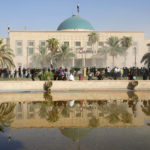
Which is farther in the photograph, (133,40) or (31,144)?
(133,40)

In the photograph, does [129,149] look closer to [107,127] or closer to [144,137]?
[144,137]

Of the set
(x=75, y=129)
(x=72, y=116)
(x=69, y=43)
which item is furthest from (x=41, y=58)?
(x=75, y=129)

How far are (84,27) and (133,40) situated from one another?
473 inches

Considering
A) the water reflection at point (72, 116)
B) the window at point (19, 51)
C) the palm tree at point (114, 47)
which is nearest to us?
the water reflection at point (72, 116)

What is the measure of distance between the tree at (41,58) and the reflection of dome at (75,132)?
38919 millimetres

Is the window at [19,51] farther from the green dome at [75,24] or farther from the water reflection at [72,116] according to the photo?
the water reflection at [72,116]

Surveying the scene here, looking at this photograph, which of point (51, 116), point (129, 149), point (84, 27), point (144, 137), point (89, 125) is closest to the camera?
point (129, 149)

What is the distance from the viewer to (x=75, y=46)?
161 ft

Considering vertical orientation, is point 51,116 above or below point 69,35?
below

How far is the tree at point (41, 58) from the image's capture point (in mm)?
44500

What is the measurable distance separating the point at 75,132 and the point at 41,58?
39.7 m

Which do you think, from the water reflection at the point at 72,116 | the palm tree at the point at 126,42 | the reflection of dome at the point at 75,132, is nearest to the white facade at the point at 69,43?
the palm tree at the point at 126,42

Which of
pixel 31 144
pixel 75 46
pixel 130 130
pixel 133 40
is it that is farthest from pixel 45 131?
pixel 133 40

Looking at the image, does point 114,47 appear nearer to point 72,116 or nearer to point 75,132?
point 72,116
